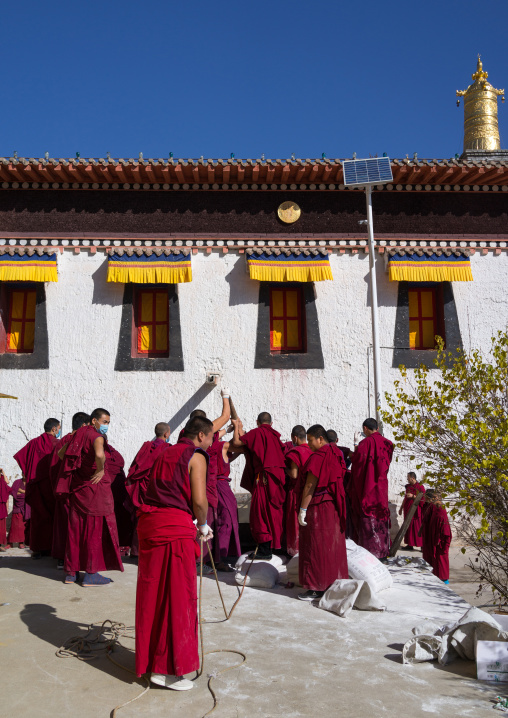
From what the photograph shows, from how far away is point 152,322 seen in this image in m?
10.2

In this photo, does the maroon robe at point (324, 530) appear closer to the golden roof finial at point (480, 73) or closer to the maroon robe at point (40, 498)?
the maroon robe at point (40, 498)

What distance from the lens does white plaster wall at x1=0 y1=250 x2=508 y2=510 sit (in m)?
9.80

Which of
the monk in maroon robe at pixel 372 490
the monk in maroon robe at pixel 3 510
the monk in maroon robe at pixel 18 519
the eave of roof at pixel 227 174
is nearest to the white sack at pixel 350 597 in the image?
the monk in maroon robe at pixel 372 490

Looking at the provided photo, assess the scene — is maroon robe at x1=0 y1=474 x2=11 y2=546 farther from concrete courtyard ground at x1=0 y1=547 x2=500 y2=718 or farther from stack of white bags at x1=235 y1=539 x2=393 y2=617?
stack of white bags at x1=235 y1=539 x2=393 y2=617

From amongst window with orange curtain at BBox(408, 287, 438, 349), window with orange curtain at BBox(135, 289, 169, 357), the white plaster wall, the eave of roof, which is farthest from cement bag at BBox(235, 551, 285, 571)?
the eave of roof

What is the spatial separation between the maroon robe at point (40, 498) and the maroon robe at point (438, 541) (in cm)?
429

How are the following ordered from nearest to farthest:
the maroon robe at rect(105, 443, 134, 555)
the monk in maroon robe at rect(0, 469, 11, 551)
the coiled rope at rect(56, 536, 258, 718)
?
the coiled rope at rect(56, 536, 258, 718) → the maroon robe at rect(105, 443, 134, 555) → the monk in maroon robe at rect(0, 469, 11, 551)

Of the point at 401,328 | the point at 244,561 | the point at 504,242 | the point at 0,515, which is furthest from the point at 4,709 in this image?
the point at 504,242

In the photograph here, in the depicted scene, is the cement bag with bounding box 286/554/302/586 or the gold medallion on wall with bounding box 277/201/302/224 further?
the gold medallion on wall with bounding box 277/201/302/224

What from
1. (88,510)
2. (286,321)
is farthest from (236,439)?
(286,321)

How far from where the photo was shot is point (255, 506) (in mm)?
6371

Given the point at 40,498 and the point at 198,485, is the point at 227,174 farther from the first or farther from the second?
the point at 198,485

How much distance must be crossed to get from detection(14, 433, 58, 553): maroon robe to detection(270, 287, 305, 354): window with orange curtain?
4.39m

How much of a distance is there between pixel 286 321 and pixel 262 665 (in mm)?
6982
